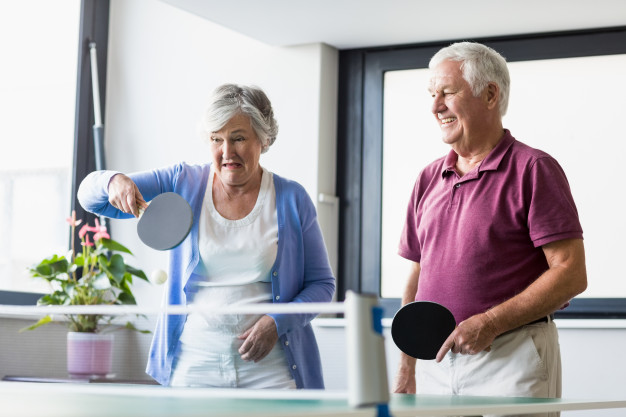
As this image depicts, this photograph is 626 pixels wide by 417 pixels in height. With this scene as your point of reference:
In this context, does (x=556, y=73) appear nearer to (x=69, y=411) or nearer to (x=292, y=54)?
(x=292, y=54)

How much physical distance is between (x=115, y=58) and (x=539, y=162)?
319 cm

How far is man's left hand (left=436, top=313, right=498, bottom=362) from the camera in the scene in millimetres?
1994

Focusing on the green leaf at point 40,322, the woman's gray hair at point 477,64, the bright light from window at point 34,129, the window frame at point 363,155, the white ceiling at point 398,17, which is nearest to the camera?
the woman's gray hair at point 477,64

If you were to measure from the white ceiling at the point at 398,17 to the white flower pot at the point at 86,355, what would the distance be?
145cm

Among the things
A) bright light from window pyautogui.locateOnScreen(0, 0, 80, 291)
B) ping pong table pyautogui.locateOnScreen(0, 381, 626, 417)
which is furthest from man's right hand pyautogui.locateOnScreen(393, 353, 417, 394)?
bright light from window pyautogui.locateOnScreen(0, 0, 80, 291)

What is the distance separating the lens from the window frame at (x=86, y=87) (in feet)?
15.0

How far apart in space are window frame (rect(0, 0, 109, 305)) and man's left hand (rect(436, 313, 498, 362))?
9.54ft

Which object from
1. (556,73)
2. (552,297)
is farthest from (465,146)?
(556,73)

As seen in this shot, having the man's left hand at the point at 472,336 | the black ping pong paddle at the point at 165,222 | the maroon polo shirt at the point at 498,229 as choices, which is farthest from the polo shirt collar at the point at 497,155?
the black ping pong paddle at the point at 165,222

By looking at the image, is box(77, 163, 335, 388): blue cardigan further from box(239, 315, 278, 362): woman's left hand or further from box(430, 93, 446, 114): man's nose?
box(430, 93, 446, 114): man's nose

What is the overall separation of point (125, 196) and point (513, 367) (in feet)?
3.17

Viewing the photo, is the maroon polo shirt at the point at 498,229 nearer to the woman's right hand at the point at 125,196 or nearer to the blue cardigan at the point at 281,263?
the blue cardigan at the point at 281,263

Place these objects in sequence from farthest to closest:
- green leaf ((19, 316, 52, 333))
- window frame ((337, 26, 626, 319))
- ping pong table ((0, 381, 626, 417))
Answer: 1. window frame ((337, 26, 626, 319))
2. green leaf ((19, 316, 52, 333))
3. ping pong table ((0, 381, 626, 417))

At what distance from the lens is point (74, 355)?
12.4 ft
